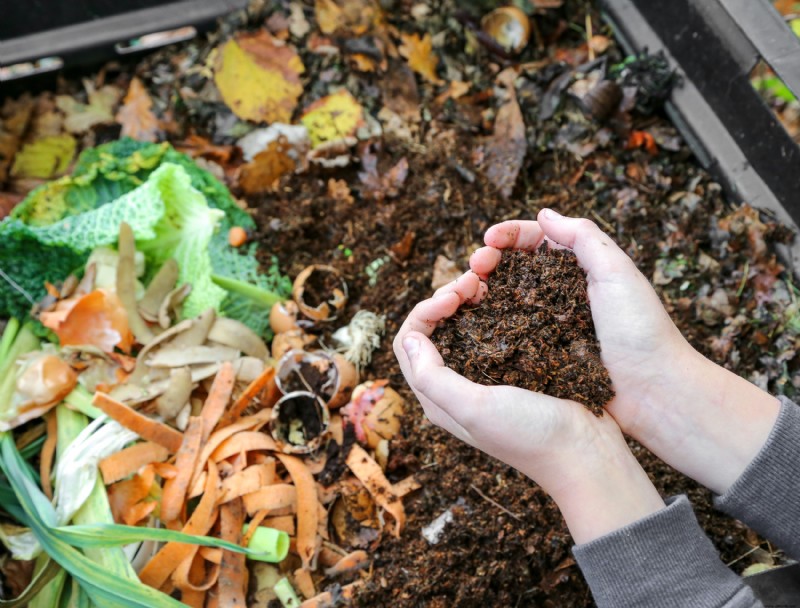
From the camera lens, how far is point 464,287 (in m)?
1.70

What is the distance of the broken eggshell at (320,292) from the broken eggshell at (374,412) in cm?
36

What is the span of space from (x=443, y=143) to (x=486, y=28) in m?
0.70

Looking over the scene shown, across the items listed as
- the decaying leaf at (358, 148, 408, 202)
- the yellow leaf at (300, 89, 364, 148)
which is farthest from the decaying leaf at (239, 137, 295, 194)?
the decaying leaf at (358, 148, 408, 202)

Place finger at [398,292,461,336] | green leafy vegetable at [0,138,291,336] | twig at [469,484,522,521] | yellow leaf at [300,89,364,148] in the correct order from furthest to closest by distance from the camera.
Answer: yellow leaf at [300,89,364,148] → green leafy vegetable at [0,138,291,336] → twig at [469,484,522,521] → finger at [398,292,461,336]

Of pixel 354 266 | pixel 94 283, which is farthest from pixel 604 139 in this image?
pixel 94 283

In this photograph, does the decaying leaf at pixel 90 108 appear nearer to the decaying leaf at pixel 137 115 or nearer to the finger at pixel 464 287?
the decaying leaf at pixel 137 115

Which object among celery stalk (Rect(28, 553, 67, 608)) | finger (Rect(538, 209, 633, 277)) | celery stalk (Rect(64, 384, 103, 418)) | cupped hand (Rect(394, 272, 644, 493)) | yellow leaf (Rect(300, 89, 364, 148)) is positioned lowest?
celery stalk (Rect(28, 553, 67, 608))

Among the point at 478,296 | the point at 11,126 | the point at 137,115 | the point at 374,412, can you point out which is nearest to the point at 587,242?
the point at 478,296

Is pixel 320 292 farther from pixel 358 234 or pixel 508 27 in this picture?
pixel 508 27

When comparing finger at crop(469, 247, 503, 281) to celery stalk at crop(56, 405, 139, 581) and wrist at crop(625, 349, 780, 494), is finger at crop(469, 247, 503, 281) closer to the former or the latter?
wrist at crop(625, 349, 780, 494)

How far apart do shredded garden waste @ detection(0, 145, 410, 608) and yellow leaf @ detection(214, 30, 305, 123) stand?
0.45 metres

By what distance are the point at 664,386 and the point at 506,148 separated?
1.44 meters

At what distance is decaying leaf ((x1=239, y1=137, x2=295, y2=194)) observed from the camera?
2.79m

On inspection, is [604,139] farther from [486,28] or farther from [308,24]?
[308,24]
